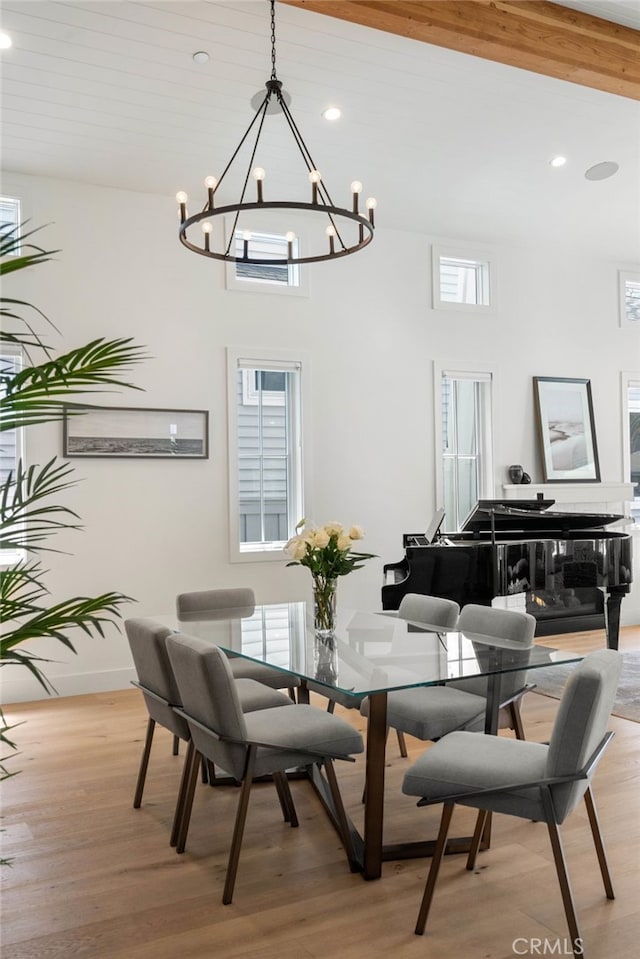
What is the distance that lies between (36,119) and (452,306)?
374 centimetres

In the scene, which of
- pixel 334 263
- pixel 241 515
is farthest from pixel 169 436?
pixel 334 263

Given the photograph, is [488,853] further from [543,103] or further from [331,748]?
[543,103]

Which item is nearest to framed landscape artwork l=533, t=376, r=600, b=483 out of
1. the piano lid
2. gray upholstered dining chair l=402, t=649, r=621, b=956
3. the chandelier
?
the piano lid

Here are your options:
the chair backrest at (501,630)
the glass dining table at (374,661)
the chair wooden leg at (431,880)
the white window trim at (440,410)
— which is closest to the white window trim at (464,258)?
the white window trim at (440,410)

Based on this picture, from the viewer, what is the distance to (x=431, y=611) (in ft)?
12.8

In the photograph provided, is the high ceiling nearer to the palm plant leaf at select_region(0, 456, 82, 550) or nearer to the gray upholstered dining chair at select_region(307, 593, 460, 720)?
the palm plant leaf at select_region(0, 456, 82, 550)

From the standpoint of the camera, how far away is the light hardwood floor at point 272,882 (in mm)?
2455

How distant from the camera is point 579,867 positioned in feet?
9.57

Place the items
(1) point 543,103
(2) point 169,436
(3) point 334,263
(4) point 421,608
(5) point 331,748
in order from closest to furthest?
(5) point 331,748 → (4) point 421,608 → (1) point 543,103 → (2) point 169,436 → (3) point 334,263

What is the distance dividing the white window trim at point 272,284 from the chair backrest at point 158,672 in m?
3.49

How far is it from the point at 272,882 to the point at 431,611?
1.50 metres

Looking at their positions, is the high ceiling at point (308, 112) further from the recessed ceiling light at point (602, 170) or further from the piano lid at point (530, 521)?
the piano lid at point (530, 521)

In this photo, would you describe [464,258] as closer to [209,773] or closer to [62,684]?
[62,684]

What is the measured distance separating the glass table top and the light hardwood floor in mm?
726
